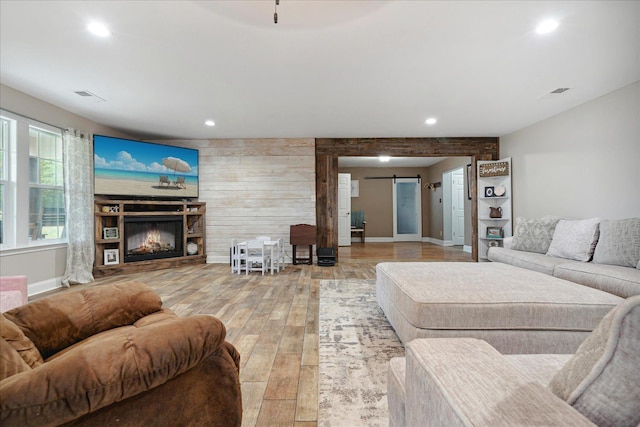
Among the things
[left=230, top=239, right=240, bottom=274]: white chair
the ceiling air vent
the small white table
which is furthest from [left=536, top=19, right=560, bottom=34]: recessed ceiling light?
the ceiling air vent

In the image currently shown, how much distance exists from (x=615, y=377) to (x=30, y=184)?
17.7ft

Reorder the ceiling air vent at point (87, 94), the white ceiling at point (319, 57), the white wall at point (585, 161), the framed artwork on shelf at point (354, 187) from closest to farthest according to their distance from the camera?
1. the white ceiling at point (319, 57)
2. the white wall at point (585, 161)
3. the ceiling air vent at point (87, 94)
4. the framed artwork on shelf at point (354, 187)

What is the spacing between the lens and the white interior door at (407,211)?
10016mm

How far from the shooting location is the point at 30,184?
13.0 feet

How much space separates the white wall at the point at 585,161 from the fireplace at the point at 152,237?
616 cm

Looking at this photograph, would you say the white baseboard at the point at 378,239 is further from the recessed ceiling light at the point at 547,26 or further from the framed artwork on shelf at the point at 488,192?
the recessed ceiling light at the point at 547,26

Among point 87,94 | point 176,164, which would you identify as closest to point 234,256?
point 176,164

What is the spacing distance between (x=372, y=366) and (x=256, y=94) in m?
3.25

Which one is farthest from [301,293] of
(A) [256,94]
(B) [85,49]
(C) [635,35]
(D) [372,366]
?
(C) [635,35]

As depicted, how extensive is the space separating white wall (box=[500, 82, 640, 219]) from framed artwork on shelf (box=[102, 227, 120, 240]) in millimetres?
6825

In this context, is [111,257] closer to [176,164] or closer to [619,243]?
[176,164]

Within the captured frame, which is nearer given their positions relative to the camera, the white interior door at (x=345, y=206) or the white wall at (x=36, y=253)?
the white wall at (x=36, y=253)

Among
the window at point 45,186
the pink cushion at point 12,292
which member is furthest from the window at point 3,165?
the pink cushion at point 12,292

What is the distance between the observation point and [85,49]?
2.79 meters
